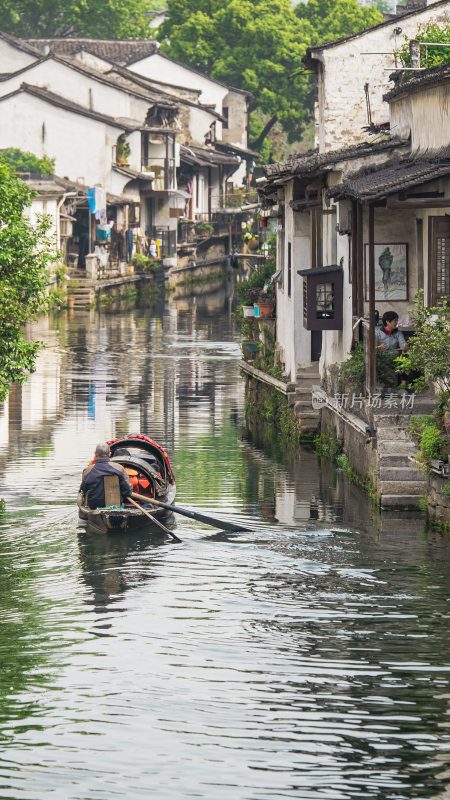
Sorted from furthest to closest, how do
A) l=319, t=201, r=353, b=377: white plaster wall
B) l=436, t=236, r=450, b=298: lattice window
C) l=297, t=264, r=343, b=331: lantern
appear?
1. l=297, t=264, r=343, b=331: lantern
2. l=319, t=201, r=353, b=377: white plaster wall
3. l=436, t=236, r=450, b=298: lattice window

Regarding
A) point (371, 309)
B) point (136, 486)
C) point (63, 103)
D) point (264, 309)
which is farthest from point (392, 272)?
point (63, 103)

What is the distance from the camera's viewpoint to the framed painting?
24.9 metres

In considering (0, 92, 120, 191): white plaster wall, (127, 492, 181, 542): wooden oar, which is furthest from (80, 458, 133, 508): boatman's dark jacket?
(0, 92, 120, 191): white plaster wall

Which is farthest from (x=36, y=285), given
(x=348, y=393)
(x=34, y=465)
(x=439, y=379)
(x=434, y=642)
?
(x=434, y=642)

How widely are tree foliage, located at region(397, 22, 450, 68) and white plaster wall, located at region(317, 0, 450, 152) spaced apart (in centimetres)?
62

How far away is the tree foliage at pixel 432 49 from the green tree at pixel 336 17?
63.1 m

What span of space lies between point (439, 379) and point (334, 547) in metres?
3.04

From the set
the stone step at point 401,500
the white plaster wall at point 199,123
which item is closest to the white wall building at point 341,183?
the stone step at point 401,500

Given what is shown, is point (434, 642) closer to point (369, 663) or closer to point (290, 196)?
point (369, 663)

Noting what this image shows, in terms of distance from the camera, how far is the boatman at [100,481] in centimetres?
2034

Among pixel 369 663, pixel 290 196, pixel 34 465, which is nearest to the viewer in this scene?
pixel 369 663

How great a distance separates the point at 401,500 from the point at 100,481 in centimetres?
450

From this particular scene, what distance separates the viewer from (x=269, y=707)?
13891mm

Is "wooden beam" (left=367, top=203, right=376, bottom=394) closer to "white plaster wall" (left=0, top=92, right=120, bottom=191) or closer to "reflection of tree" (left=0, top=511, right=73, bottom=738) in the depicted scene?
"reflection of tree" (left=0, top=511, right=73, bottom=738)
